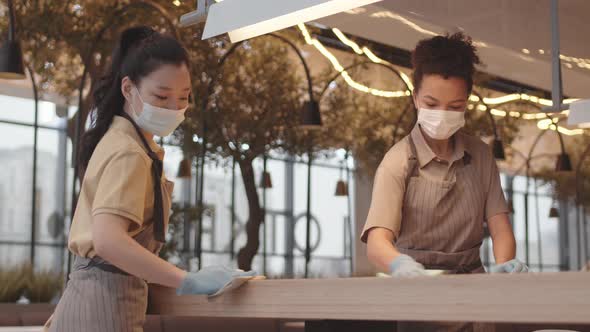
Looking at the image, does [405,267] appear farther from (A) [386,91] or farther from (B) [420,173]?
(A) [386,91]

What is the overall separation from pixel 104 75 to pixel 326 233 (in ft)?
65.6

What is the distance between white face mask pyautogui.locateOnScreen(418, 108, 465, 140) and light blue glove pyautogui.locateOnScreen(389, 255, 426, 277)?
0.56 meters

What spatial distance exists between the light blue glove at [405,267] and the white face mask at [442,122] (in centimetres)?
56

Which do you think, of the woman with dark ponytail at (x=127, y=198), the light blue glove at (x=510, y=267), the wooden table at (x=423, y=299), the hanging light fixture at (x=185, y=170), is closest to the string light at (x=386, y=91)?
the hanging light fixture at (x=185, y=170)

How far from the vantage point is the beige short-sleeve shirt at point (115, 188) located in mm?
1911

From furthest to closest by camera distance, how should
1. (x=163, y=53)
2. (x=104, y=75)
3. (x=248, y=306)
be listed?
(x=104, y=75) → (x=163, y=53) → (x=248, y=306)

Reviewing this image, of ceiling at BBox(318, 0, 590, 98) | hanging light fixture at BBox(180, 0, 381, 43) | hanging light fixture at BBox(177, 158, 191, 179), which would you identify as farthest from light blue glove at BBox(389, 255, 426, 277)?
hanging light fixture at BBox(177, 158, 191, 179)

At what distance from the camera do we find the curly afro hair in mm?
A: 2465

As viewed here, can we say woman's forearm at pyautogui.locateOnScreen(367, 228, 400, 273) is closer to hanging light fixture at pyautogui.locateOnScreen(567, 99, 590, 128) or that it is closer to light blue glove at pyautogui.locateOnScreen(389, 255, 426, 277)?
light blue glove at pyautogui.locateOnScreen(389, 255, 426, 277)

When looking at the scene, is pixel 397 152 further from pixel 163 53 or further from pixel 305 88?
pixel 305 88

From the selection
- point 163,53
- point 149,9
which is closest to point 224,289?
point 163,53

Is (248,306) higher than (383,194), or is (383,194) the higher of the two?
(383,194)

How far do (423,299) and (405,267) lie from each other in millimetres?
390

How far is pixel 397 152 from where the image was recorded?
2.49 m
